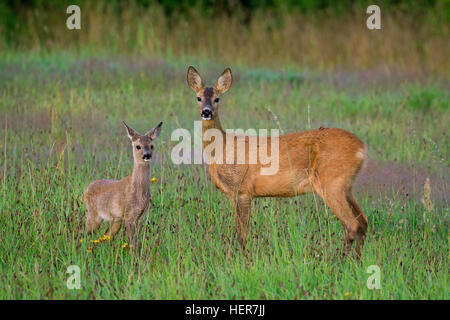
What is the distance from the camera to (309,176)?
663 cm

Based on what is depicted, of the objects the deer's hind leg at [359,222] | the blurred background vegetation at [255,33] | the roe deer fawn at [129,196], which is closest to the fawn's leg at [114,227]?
the roe deer fawn at [129,196]

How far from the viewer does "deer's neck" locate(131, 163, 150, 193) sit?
623cm

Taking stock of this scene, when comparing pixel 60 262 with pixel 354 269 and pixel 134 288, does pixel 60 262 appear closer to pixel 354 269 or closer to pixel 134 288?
pixel 134 288

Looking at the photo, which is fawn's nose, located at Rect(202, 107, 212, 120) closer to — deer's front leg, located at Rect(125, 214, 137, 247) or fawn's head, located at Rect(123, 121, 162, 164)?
fawn's head, located at Rect(123, 121, 162, 164)

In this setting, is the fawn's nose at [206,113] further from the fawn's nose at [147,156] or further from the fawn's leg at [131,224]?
the fawn's leg at [131,224]

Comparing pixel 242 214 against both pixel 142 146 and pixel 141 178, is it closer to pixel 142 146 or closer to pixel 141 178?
pixel 141 178

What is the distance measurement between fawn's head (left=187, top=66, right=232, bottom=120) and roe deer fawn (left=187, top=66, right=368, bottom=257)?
0.36 m

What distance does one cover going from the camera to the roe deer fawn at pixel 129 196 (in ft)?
20.4

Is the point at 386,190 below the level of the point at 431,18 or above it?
below

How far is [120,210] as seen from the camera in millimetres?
6277

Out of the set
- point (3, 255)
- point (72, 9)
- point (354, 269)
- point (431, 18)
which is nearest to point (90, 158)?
point (3, 255)

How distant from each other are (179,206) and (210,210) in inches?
12.0

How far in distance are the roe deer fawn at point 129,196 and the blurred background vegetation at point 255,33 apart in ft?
27.7

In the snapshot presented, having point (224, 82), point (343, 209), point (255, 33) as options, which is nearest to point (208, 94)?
point (224, 82)
